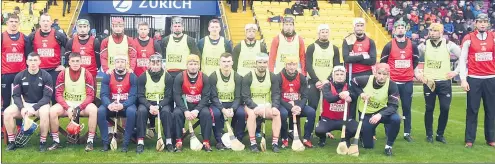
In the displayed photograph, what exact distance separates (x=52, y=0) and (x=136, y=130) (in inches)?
701

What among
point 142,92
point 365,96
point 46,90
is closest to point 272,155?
point 365,96

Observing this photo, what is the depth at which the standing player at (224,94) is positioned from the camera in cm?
778

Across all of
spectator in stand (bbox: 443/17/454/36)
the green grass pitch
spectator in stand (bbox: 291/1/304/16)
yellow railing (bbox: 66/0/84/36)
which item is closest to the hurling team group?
the green grass pitch

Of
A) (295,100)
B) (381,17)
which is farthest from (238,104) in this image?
(381,17)

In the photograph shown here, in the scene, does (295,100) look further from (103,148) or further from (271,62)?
(103,148)

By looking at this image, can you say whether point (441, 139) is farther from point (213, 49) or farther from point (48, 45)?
point (48, 45)

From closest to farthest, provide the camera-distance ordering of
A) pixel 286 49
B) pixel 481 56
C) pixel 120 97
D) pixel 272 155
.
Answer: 1. pixel 272 155
2. pixel 120 97
3. pixel 481 56
4. pixel 286 49

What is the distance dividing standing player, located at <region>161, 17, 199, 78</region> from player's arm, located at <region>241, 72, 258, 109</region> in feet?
3.31

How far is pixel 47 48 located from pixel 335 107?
13.1ft

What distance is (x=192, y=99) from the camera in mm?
7816

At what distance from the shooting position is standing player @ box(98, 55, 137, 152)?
7.54 meters

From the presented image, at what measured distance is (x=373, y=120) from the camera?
755 centimetres

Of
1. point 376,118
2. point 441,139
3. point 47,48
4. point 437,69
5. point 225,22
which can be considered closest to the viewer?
point 376,118

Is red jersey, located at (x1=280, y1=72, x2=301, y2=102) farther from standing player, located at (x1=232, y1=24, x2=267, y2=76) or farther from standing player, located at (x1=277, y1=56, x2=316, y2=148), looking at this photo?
standing player, located at (x1=232, y1=24, x2=267, y2=76)
